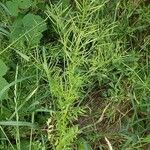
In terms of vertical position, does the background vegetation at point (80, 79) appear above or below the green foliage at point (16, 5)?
below

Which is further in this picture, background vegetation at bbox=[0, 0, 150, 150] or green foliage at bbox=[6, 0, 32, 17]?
green foliage at bbox=[6, 0, 32, 17]

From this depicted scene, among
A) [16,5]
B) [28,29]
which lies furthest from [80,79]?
[16,5]

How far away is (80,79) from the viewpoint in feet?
5.45

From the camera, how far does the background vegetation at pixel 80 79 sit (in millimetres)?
1809

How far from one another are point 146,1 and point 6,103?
1043mm

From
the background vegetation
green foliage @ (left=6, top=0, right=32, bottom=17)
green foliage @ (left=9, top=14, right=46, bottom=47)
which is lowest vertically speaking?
the background vegetation

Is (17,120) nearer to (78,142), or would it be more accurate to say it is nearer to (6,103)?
(6,103)

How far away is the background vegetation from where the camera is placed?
5.93 feet

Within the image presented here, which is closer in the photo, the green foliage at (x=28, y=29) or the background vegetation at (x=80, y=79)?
the background vegetation at (x=80, y=79)

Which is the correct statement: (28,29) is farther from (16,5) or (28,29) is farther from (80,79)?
(80,79)

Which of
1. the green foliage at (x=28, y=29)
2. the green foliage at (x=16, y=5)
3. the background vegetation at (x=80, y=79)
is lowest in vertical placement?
the background vegetation at (x=80, y=79)

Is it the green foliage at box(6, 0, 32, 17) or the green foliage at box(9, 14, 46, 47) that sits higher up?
the green foliage at box(6, 0, 32, 17)

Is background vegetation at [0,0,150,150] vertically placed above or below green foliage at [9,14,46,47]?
below

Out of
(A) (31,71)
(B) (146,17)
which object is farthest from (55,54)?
(B) (146,17)
